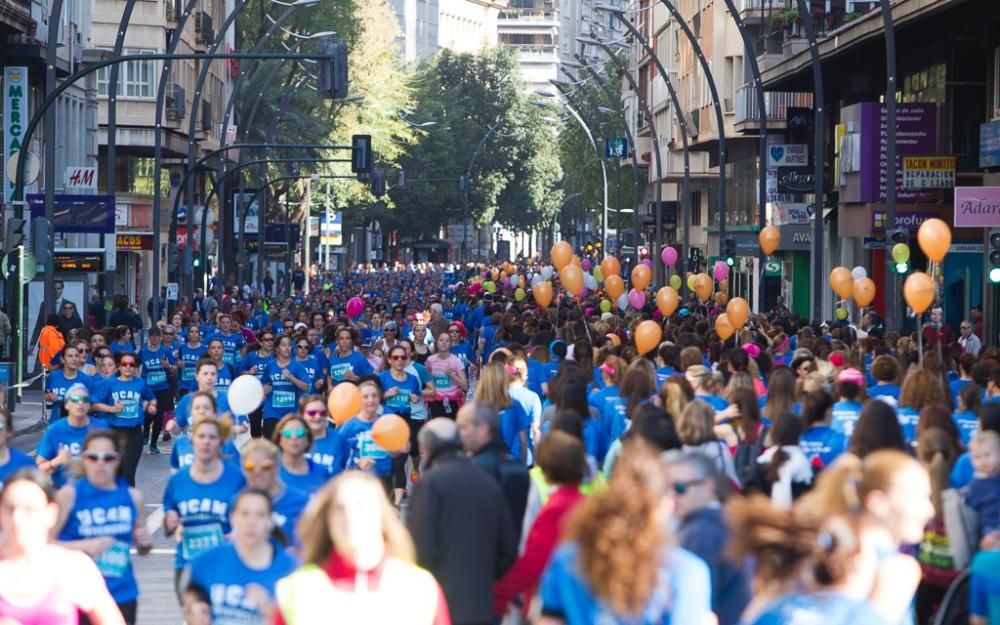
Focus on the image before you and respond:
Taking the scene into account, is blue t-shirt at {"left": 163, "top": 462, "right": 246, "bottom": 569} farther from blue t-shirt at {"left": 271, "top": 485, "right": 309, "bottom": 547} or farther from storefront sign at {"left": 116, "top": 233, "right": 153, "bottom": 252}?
storefront sign at {"left": 116, "top": 233, "right": 153, "bottom": 252}

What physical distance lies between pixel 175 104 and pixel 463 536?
180ft

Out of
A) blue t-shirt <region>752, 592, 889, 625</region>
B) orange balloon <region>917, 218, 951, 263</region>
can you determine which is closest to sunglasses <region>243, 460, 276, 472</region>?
blue t-shirt <region>752, 592, 889, 625</region>

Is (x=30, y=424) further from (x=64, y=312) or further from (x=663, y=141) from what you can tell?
(x=663, y=141)

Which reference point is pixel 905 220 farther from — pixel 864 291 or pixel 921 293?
pixel 921 293

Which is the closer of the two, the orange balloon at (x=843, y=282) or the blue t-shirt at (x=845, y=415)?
the blue t-shirt at (x=845, y=415)

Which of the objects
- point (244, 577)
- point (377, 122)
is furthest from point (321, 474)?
point (377, 122)

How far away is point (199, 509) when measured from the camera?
10.3 m

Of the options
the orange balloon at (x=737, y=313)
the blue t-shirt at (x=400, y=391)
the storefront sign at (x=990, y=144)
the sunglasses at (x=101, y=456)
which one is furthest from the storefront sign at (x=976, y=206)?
the sunglasses at (x=101, y=456)

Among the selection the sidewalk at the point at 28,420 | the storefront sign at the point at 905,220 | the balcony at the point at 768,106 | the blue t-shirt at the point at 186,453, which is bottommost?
the sidewalk at the point at 28,420

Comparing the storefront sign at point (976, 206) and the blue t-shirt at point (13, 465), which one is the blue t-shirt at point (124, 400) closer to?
the blue t-shirt at point (13, 465)

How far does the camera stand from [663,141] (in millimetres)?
84688

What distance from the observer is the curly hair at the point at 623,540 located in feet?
19.8

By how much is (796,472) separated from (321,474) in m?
2.45

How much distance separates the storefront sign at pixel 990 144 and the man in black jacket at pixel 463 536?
976 inches
